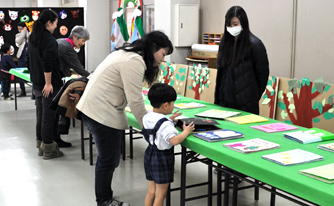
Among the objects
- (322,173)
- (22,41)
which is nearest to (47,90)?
(322,173)

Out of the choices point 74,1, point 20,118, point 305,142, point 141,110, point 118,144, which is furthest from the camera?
point 74,1

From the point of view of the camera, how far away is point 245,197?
11.2 ft

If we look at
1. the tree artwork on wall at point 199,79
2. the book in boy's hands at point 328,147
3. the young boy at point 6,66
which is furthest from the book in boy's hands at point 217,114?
the young boy at point 6,66

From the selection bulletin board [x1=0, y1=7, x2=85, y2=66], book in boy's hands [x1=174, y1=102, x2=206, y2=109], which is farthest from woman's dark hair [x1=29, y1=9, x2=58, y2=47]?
bulletin board [x1=0, y1=7, x2=85, y2=66]

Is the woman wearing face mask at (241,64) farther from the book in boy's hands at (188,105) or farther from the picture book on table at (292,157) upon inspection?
the picture book on table at (292,157)

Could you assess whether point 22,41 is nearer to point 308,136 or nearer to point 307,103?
point 307,103

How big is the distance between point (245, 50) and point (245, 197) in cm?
123

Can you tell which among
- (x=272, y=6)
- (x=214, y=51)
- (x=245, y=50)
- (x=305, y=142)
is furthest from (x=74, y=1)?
(x=305, y=142)

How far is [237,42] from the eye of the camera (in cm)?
334

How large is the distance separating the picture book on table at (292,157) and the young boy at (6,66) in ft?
22.9

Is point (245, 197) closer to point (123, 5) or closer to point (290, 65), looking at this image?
point (290, 65)

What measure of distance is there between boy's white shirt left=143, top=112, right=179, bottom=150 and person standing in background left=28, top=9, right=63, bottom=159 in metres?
1.97

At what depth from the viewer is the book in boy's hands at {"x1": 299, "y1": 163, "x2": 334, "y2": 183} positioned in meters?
1.79

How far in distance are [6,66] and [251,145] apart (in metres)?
6.95
